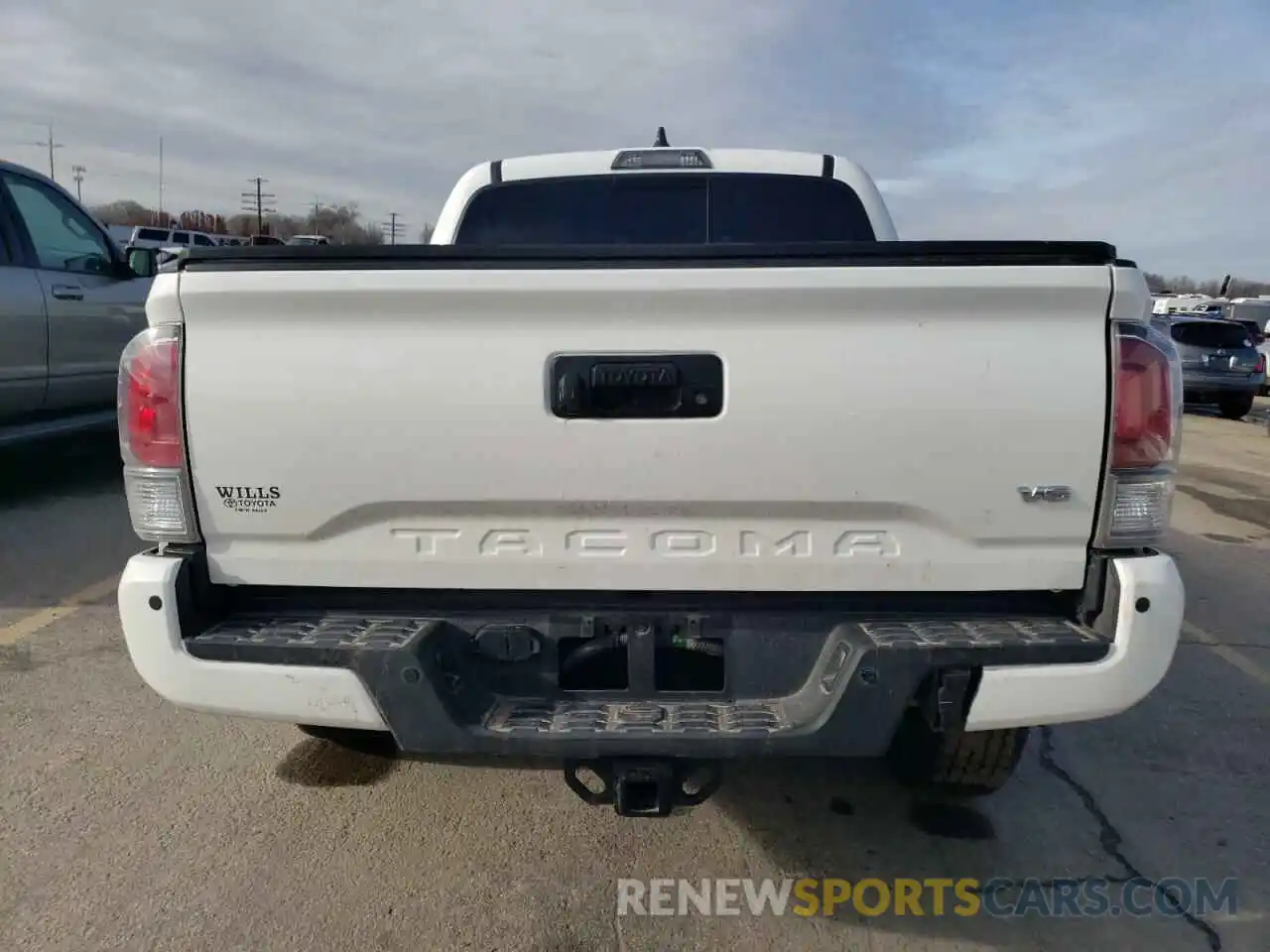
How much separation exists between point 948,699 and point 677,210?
109 inches

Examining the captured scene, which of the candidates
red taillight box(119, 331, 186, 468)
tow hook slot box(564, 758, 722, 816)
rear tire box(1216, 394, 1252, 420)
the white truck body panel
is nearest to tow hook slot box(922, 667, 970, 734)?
the white truck body panel

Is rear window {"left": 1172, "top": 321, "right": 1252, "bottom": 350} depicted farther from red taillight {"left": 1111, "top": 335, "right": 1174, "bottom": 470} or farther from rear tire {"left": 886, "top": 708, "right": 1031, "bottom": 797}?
red taillight {"left": 1111, "top": 335, "right": 1174, "bottom": 470}

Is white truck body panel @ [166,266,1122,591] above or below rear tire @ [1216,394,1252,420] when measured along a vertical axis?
above

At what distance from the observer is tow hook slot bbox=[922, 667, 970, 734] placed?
2.21 meters

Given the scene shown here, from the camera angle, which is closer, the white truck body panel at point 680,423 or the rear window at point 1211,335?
the white truck body panel at point 680,423

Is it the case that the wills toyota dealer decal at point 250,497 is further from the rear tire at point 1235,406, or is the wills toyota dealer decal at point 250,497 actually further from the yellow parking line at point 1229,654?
the rear tire at point 1235,406

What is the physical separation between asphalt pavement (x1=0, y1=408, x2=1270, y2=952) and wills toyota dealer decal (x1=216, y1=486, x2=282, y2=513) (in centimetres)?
114

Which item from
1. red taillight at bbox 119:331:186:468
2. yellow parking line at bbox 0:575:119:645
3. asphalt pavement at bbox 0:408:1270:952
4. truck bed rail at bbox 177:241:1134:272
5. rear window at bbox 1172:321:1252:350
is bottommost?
asphalt pavement at bbox 0:408:1270:952

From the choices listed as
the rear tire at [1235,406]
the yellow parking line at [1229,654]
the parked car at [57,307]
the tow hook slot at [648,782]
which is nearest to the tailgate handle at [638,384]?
the tow hook slot at [648,782]

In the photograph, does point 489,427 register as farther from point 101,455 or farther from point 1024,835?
point 101,455

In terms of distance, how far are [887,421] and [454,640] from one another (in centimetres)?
116

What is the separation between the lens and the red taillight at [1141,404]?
2.21 metres

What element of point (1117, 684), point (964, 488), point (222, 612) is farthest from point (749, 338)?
Answer: point (222, 612)

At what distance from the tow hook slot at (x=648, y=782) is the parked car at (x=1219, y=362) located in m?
16.8
